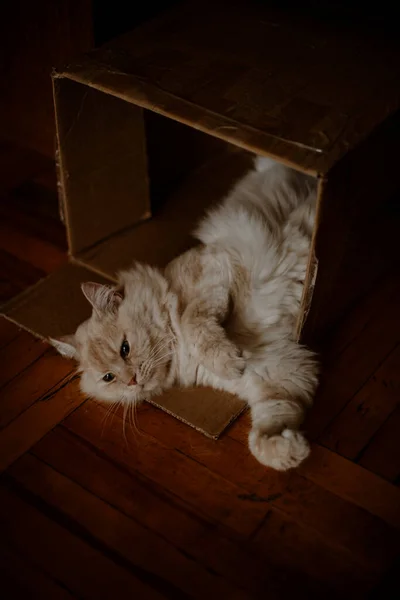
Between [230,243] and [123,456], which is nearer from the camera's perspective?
[123,456]

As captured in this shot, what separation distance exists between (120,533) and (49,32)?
61.4 inches

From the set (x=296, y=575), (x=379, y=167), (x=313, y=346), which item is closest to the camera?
(x=296, y=575)

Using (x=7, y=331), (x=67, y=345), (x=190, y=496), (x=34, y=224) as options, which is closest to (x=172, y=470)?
(x=190, y=496)

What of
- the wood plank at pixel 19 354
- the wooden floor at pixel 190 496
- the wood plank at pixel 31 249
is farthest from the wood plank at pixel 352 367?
the wood plank at pixel 31 249

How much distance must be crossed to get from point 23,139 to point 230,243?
1196 mm

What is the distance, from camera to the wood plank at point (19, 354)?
1.73 metres

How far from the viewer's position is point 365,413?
161 centimetres

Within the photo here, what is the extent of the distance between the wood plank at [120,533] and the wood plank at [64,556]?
0.03m

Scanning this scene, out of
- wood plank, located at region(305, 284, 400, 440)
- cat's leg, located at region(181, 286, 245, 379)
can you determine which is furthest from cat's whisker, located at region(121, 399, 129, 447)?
wood plank, located at region(305, 284, 400, 440)

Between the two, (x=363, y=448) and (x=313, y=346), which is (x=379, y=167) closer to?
(x=313, y=346)

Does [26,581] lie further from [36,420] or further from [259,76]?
[259,76]

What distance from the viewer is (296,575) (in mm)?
1319

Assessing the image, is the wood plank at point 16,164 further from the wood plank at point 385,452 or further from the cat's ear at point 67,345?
the wood plank at point 385,452

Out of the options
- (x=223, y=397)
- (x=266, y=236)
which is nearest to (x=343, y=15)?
(x=266, y=236)
